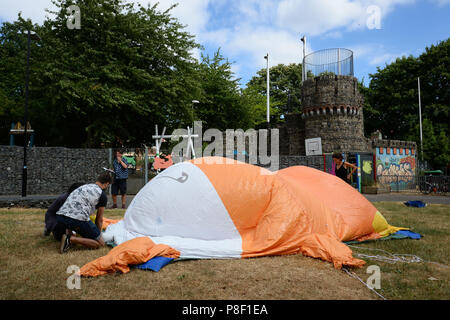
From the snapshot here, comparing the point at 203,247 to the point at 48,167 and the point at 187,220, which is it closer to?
the point at 187,220

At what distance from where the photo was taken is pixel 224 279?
375 centimetres

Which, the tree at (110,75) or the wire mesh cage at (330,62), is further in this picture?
the wire mesh cage at (330,62)

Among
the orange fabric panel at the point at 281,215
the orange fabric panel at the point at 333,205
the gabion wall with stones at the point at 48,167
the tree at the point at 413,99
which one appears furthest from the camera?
the tree at the point at 413,99

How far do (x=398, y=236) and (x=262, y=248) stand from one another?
3019 millimetres

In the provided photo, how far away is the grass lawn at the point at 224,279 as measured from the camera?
10.9 feet

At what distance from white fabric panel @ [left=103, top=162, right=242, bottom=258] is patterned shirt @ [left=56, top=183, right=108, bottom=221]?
611 mm

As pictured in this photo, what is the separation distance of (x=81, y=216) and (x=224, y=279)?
8.46 ft

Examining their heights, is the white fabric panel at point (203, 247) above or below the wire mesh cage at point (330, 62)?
below

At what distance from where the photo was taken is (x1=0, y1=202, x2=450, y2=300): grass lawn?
3.33m

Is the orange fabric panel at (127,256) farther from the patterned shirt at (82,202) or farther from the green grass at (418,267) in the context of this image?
the green grass at (418,267)

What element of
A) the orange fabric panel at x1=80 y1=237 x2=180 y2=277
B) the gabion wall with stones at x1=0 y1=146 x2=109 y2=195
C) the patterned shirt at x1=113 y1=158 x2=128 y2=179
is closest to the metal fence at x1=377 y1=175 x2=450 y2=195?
the patterned shirt at x1=113 y1=158 x2=128 y2=179


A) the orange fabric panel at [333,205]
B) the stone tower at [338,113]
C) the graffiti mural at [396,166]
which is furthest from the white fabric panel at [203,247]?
the stone tower at [338,113]

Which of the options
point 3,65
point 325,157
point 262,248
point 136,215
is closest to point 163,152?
point 325,157

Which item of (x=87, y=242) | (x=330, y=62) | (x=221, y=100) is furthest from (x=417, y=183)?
(x=87, y=242)
